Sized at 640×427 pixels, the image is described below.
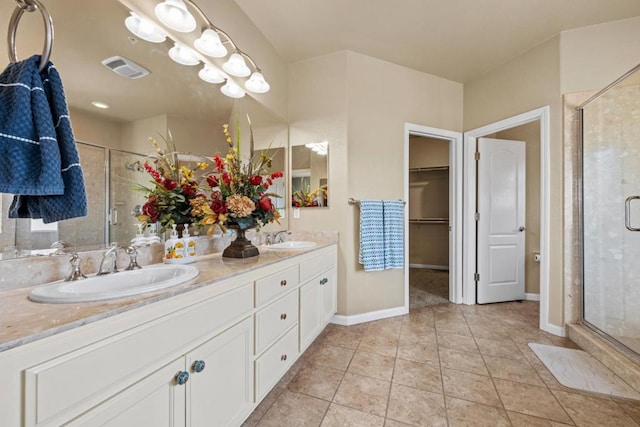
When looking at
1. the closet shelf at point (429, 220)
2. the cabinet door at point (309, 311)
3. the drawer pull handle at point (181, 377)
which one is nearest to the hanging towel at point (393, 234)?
the cabinet door at point (309, 311)

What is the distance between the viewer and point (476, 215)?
3.17 meters

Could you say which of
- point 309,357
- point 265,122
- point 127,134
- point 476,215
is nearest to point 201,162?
point 127,134

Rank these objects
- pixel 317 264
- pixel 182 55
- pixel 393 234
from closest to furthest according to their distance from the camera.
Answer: pixel 182 55 → pixel 317 264 → pixel 393 234

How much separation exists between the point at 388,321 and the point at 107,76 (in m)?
2.76

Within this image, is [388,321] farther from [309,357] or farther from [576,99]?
[576,99]

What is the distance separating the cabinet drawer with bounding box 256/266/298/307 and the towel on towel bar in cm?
104

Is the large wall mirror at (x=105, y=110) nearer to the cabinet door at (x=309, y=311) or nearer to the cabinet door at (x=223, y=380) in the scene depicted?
the cabinet door at (x=223, y=380)

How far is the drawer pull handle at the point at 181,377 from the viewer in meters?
0.92

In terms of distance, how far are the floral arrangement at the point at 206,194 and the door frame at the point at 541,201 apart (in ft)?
7.94

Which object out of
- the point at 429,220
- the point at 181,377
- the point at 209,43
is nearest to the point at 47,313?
the point at 181,377

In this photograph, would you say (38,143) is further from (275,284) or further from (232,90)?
(232,90)

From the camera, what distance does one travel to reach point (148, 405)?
82 centimetres

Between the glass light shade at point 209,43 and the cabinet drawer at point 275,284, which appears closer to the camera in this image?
the cabinet drawer at point 275,284

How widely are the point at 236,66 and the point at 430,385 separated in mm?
2470
